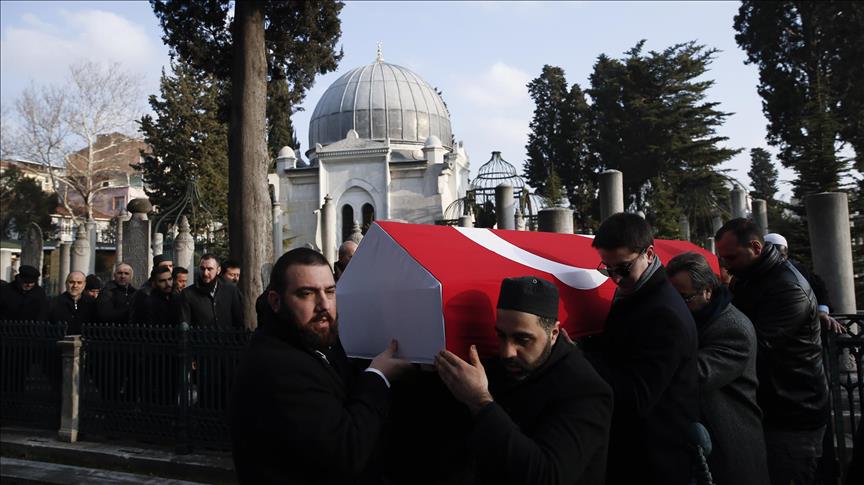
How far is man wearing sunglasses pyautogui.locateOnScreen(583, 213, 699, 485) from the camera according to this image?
2.58 m

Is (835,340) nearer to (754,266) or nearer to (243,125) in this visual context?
(754,266)

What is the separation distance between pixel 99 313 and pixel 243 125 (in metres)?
3.33

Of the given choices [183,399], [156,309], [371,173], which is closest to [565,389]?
[183,399]

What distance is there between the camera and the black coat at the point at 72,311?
848 centimetres

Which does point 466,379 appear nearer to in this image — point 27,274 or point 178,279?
point 178,279

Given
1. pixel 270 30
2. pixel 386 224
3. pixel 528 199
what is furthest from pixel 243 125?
pixel 528 199

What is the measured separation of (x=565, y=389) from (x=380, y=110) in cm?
3939

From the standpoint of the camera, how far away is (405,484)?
271 centimetres

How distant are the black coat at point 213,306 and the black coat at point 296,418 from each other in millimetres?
5770

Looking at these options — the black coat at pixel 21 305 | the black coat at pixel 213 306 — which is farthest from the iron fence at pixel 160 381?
the black coat at pixel 21 305

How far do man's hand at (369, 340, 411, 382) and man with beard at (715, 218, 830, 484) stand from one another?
2.22 metres

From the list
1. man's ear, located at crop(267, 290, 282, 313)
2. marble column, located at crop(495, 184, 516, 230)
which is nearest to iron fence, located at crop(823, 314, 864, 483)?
man's ear, located at crop(267, 290, 282, 313)

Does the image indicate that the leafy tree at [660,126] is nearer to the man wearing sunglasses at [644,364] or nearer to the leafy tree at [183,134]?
the leafy tree at [183,134]

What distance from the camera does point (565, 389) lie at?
7.34 feet
